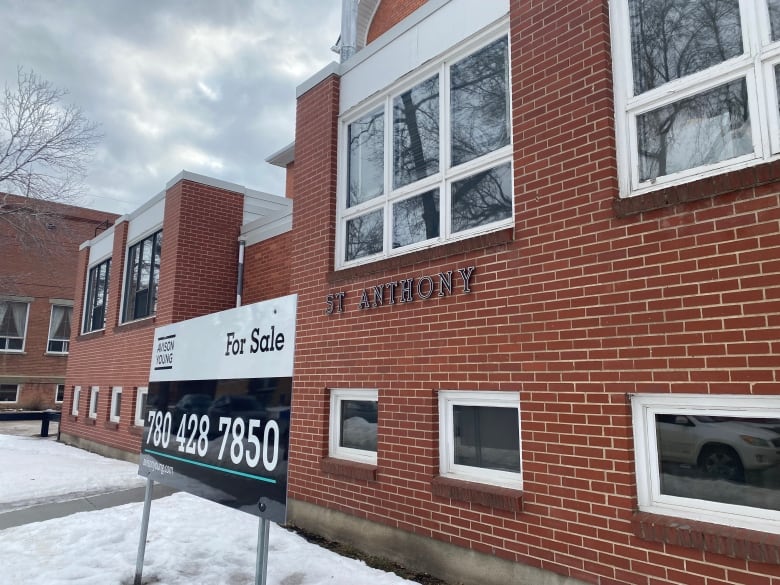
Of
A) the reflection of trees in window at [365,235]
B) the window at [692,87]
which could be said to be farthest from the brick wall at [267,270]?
the window at [692,87]

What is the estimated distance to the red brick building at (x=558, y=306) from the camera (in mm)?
3266

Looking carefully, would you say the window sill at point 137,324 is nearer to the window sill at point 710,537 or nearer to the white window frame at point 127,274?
the white window frame at point 127,274

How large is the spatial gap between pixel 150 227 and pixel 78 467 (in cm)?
498

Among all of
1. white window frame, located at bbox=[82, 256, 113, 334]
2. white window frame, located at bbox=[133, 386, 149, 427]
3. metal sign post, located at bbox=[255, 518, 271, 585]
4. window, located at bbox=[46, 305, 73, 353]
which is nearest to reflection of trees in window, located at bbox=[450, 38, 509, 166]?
metal sign post, located at bbox=[255, 518, 271, 585]

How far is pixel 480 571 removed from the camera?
4.32 meters

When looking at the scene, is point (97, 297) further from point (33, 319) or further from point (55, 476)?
point (33, 319)

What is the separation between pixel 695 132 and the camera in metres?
3.67

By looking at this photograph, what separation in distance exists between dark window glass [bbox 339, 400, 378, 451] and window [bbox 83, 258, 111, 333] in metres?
10.2

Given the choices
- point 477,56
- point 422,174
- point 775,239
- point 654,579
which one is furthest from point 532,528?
point 477,56

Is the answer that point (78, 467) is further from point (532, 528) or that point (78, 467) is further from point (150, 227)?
point (532, 528)

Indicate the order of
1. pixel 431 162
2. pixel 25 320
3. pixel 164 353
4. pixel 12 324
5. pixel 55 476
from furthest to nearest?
pixel 25 320, pixel 12 324, pixel 55 476, pixel 431 162, pixel 164 353

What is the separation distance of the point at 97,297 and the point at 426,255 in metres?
12.7

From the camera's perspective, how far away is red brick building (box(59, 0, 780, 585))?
3.27 meters

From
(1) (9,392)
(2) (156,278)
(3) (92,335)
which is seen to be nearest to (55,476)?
(2) (156,278)
